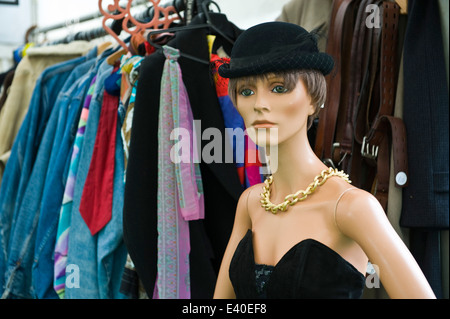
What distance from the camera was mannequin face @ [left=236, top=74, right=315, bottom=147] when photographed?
1.86 ft

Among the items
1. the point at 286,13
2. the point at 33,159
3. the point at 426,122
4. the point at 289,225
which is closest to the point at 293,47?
the point at 289,225

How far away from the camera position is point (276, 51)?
538 mm

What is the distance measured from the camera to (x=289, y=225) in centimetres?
60

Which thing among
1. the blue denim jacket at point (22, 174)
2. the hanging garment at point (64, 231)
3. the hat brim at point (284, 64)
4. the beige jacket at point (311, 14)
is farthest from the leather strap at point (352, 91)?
the blue denim jacket at point (22, 174)

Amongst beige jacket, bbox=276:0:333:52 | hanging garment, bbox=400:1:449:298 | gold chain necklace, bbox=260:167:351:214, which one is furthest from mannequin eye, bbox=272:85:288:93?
beige jacket, bbox=276:0:333:52

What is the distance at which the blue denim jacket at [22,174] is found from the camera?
5.17 feet

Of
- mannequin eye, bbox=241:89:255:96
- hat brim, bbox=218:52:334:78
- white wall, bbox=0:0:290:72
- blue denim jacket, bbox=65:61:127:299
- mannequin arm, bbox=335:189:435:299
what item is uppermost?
white wall, bbox=0:0:290:72

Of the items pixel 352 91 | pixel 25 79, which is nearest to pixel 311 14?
pixel 352 91

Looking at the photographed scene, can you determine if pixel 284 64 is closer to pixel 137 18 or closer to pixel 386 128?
pixel 386 128

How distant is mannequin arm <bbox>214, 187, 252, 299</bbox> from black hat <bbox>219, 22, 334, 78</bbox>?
212 mm

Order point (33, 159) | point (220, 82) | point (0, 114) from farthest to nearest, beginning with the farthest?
1. point (0, 114)
2. point (33, 159)
3. point (220, 82)

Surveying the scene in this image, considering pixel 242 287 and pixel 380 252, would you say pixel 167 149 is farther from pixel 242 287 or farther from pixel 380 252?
pixel 380 252

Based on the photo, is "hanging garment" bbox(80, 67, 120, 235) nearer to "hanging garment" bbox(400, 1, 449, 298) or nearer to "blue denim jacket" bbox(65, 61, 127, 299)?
"blue denim jacket" bbox(65, 61, 127, 299)

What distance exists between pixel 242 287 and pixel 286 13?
2.85 feet
